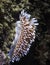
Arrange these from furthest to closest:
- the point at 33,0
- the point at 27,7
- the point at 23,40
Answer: the point at 33,0 → the point at 27,7 → the point at 23,40

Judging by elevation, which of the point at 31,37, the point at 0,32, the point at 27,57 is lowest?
the point at 27,57

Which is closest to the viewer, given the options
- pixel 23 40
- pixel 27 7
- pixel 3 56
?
pixel 3 56

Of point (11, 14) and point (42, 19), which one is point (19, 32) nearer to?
point (11, 14)

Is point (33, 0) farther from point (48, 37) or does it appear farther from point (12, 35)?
point (12, 35)

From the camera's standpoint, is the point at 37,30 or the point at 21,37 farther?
the point at 37,30

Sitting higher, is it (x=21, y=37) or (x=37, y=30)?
(x=21, y=37)

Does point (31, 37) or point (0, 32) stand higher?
point (0, 32)

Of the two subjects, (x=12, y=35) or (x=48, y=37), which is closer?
(x=12, y=35)

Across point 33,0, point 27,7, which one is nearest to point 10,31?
point 27,7

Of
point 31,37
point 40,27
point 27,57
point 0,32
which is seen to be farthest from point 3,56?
point 40,27
